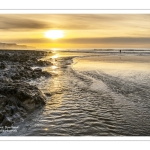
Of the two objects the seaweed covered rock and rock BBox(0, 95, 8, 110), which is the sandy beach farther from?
rock BBox(0, 95, 8, 110)

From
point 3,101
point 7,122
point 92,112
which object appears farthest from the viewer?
point 92,112

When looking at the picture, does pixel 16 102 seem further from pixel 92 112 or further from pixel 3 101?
pixel 92 112

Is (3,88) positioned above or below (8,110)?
above

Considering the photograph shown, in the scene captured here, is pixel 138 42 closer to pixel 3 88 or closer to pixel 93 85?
pixel 93 85

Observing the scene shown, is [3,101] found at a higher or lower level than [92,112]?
higher

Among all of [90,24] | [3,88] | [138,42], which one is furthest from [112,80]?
[3,88]

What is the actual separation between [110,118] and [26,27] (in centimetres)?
607

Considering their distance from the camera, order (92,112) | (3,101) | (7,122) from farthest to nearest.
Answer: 1. (92,112)
2. (3,101)
3. (7,122)

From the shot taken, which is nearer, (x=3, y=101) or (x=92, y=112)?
(x=3, y=101)

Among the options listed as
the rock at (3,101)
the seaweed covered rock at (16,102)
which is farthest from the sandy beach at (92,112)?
the rock at (3,101)

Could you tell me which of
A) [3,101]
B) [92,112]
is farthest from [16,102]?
[92,112]

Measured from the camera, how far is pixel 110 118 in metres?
7.75
